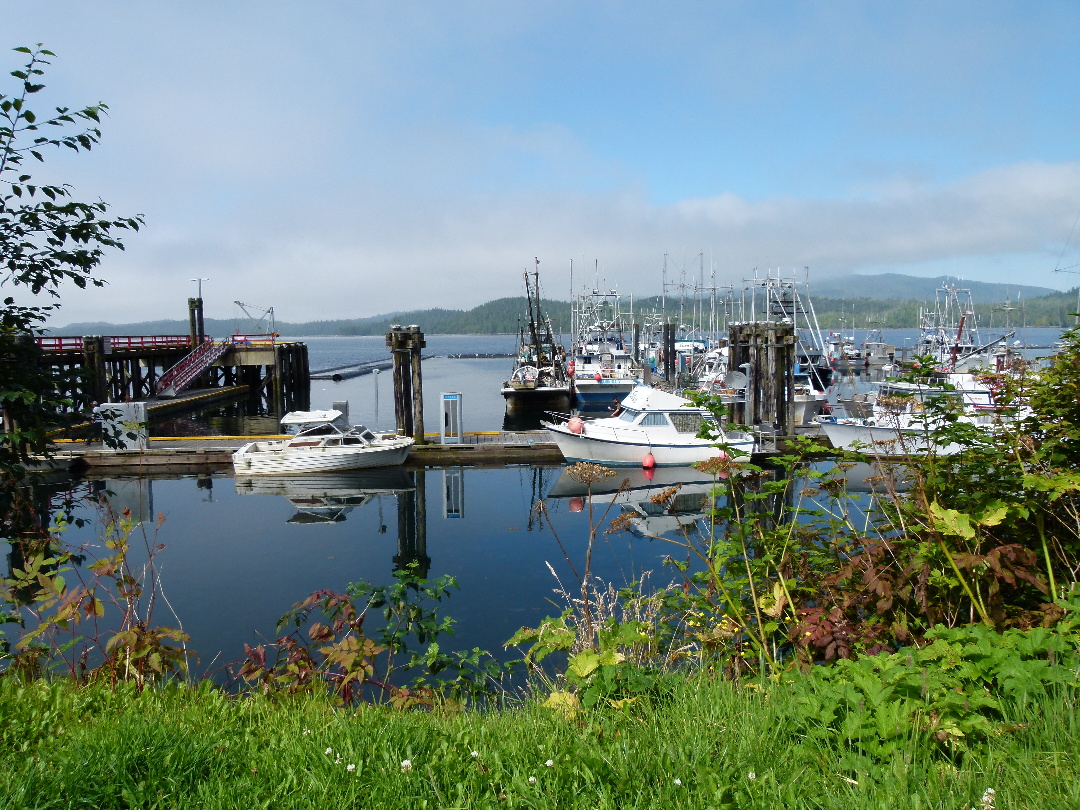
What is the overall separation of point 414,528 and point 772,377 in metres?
12.2

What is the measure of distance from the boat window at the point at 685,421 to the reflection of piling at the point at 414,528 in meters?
7.48

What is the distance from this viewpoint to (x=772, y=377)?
20.6 meters

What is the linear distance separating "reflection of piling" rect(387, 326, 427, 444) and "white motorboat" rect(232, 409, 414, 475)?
0.88 meters

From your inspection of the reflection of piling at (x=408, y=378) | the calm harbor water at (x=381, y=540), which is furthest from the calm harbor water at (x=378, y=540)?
the reflection of piling at (x=408, y=378)

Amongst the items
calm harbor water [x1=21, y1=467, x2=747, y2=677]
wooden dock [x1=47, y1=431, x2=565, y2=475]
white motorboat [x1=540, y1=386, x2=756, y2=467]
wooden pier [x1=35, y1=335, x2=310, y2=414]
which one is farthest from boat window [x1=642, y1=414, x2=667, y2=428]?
wooden pier [x1=35, y1=335, x2=310, y2=414]

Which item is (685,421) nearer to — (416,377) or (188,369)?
(416,377)

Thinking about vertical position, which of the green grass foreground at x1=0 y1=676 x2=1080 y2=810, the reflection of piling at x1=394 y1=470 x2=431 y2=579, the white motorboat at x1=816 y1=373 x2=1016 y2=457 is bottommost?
the reflection of piling at x1=394 y1=470 x2=431 y2=579

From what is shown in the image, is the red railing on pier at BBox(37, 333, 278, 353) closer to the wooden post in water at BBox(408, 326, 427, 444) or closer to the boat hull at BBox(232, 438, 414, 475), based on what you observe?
the boat hull at BBox(232, 438, 414, 475)

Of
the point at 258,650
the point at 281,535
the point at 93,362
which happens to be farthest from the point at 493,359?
the point at 258,650

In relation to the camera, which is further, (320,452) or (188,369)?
(188,369)

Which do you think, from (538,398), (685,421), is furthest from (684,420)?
(538,398)

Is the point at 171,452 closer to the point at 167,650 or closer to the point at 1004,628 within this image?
the point at 167,650

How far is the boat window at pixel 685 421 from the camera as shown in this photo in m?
19.9

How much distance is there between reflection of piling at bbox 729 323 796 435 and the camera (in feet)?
66.3
